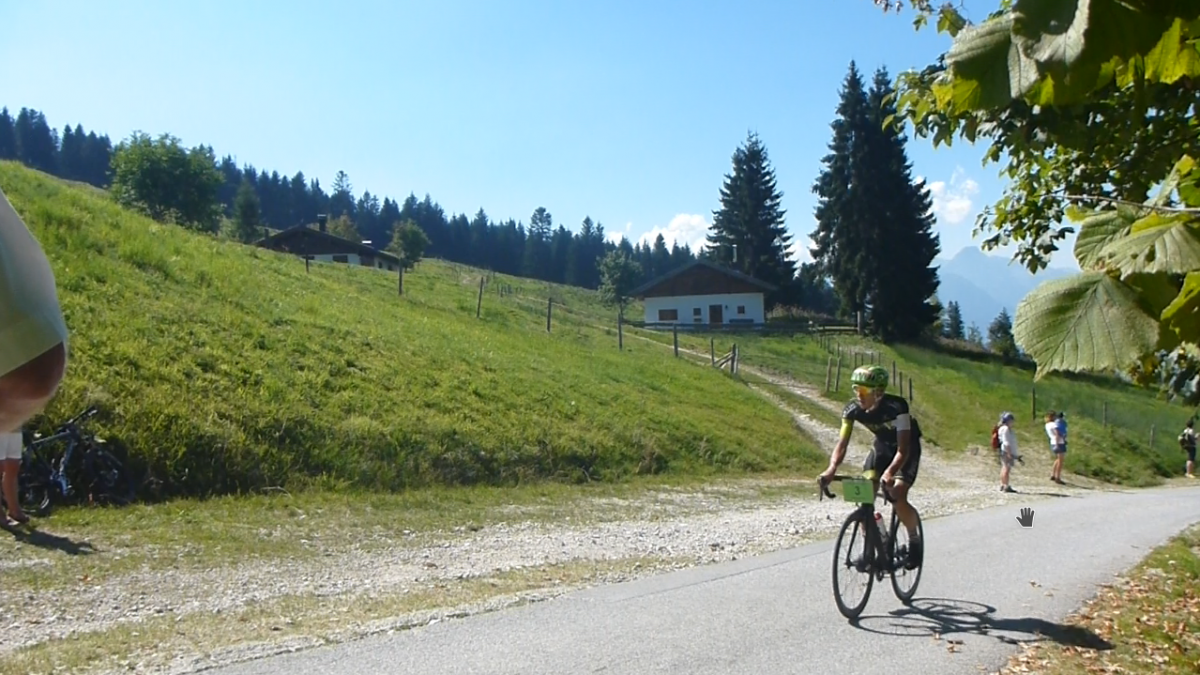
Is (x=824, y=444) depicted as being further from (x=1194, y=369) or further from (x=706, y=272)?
(x=706, y=272)

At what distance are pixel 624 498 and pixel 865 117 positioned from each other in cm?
2912

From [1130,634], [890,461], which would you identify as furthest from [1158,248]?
[890,461]

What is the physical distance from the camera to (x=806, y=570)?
31.6ft

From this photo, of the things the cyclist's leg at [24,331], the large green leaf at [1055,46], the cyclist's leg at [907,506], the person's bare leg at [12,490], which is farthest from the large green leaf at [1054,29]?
the person's bare leg at [12,490]

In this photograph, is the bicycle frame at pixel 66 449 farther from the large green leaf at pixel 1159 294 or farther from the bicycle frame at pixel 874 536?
the large green leaf at pixel 1159 294

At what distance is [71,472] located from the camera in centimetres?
1155

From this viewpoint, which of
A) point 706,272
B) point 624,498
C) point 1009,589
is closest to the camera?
point 1009,589

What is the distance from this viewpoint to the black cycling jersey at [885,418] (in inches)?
311

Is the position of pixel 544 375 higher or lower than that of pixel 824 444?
higher

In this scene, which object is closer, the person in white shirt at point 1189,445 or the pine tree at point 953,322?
the person in white shirt at point 1189,445

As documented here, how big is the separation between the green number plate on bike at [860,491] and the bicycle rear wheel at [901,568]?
578 mm

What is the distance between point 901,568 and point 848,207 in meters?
44.1

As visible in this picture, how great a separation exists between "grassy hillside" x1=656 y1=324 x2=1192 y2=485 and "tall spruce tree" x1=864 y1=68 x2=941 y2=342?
4214 mm

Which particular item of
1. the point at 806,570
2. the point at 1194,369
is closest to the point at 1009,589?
the point at 806,570
